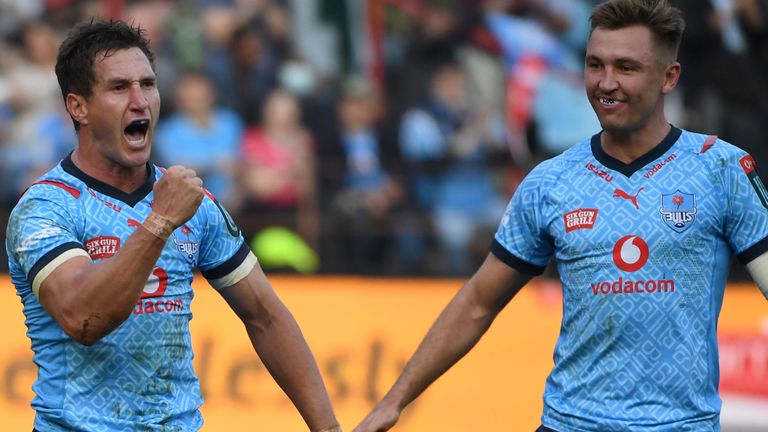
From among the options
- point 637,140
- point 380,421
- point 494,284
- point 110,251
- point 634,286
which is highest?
point 637,140

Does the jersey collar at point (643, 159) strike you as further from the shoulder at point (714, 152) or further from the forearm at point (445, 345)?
the forearm at point (445, 345)

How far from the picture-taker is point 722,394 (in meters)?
8.41

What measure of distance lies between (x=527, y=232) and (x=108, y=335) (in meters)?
1.63

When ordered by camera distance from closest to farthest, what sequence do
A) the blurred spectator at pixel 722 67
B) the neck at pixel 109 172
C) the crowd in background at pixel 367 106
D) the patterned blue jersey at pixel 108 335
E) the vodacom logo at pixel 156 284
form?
the patterned blue jersey at pixel 108 335 < the vodacom logo at pixel 156 284 < the neck at pixel 109 172 < the blurred spectator at pixel 722 67 < the crowd in background at pixel 367 106

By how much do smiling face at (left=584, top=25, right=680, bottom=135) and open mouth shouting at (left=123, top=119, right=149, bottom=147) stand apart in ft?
5.37

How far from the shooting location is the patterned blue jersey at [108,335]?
472cm

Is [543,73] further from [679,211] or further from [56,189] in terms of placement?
[56,189]

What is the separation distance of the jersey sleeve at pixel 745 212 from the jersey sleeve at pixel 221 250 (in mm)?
1841

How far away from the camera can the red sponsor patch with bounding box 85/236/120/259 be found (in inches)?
188

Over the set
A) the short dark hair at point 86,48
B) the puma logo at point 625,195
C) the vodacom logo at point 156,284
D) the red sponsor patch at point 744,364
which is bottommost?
the red sponsor patch at point 744,364

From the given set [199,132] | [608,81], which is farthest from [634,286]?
[199,132]

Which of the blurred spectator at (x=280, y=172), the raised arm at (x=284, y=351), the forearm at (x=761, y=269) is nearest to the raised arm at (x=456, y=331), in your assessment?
the raised arm at (x=284, y=351)

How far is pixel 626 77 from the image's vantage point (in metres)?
4.97

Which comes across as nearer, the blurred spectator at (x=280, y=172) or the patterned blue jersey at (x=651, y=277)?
the patterned blue jersey at (x=651, y=277)
